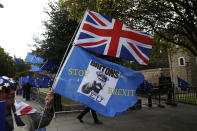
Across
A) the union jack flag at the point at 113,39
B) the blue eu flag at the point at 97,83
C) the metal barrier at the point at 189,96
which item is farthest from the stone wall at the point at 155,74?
the blue eu flag at the point at 97,83

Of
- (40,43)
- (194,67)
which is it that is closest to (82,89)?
(40,43)

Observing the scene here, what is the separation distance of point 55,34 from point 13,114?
757 centimetres

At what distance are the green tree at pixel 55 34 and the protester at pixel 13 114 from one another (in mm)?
6813

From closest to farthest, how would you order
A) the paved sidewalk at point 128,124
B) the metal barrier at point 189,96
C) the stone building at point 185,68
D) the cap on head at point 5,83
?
the cap on head at point 5,83, the paved sidewalk at point 128,124, the metal barrier at point 189,96, the stone building at point 185,68

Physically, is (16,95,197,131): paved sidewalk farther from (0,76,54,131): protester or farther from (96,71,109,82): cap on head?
(0,76,54,131): protester

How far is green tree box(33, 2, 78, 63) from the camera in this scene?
8934 millimetres

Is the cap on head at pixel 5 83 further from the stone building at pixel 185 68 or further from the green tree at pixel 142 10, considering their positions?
the stone building at pixel 185 68

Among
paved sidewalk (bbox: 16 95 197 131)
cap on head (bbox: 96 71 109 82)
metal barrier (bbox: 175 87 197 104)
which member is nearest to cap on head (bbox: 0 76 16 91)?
cap on head (bbox: 96 71 109 82)

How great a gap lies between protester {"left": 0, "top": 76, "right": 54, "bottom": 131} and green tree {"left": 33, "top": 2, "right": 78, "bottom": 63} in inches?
268

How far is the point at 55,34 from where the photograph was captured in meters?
9.13

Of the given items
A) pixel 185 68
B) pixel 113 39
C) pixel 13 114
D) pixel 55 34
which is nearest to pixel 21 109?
pixel 13 114

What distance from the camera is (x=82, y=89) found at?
8.91 ft

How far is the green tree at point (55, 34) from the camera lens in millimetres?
8934

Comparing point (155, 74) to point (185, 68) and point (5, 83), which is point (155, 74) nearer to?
point (185, 68)
